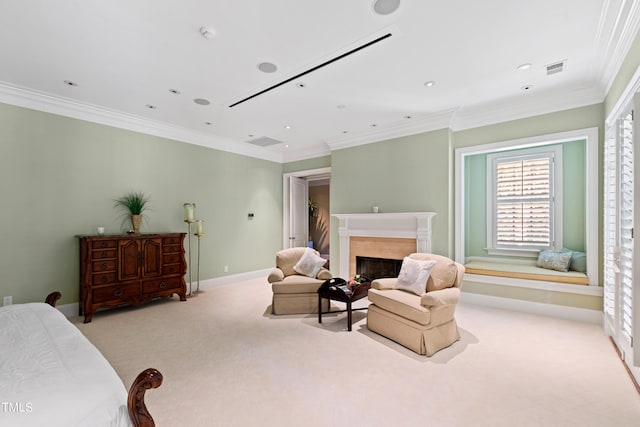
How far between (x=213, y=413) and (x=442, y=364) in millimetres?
1962

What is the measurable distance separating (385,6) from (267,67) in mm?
1379

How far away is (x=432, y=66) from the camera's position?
10.3ft

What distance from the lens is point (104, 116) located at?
14.3ft

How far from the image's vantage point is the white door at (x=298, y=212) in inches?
277

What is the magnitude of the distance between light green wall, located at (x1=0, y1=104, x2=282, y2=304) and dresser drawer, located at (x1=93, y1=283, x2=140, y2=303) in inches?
21.3

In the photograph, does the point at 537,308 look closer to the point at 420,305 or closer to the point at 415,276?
the point at 415,276

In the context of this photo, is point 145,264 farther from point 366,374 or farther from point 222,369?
point 366,374

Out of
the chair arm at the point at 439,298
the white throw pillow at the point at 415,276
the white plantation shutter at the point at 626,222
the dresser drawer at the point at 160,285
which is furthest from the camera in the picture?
the dresser drawer at the point at 160,285

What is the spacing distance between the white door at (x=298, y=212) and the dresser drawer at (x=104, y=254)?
3.67 meters

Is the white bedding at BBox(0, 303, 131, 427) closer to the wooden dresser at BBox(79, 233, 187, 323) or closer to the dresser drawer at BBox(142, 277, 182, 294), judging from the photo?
the wooden dresser at BBox(79, 233, 187, 323)

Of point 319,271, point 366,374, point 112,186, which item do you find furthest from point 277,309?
point 112,186

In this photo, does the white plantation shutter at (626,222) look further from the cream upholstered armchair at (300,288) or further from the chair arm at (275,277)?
the chair arm at (275,277)

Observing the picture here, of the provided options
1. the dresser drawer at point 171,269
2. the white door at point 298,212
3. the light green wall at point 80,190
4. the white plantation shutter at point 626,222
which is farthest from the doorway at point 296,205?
the white plantation shutter at point 626,222

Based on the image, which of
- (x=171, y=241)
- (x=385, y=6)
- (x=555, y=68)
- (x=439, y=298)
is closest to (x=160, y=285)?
(x=171, y=241)
